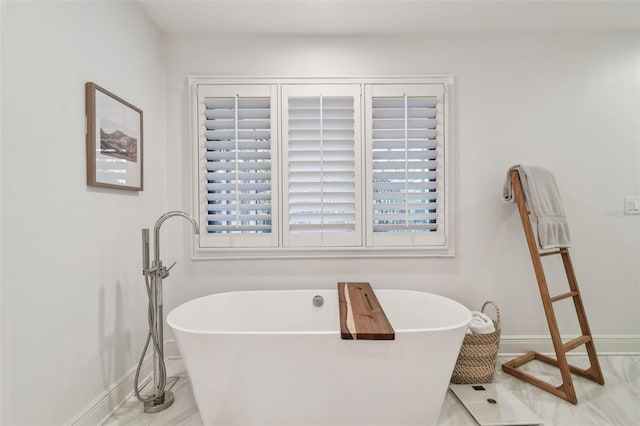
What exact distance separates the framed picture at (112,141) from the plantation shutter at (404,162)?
1.54m

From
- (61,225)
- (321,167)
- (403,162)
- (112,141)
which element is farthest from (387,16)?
(61,225)

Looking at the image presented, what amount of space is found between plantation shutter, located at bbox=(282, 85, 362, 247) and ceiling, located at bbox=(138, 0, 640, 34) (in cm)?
43

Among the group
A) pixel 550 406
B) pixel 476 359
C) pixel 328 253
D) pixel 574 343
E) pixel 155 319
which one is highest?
pixel 328 253

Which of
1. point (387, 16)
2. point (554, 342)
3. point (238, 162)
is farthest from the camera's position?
point (238, 162)

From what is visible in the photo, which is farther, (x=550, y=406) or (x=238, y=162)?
(x=238, y=162)

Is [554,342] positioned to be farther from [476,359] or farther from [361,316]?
[361,316]

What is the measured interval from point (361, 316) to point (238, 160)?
136 centimetres

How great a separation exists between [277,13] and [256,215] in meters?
1.37

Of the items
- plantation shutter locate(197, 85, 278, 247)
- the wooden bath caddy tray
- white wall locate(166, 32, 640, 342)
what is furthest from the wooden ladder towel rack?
plantation shutter locate(197, 85, 278, 247)

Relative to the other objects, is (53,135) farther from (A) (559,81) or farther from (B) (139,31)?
(A) (559,81)

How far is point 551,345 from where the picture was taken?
2201 millimetres

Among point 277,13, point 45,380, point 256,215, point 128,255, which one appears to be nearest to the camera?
point 45,380

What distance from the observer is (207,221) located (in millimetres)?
2176

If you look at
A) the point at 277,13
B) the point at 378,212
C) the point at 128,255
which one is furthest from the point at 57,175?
the point at 378,212
